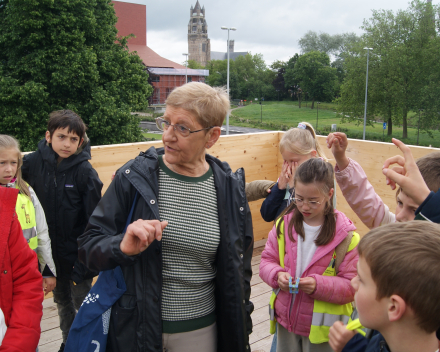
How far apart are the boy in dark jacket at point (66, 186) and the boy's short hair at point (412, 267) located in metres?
2.07

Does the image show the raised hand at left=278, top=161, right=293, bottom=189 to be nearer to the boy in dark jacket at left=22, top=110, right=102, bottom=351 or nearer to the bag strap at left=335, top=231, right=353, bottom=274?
the bag strap at left=335, top=231, right=353, bottom=274

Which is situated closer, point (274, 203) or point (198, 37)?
point (274, 203)

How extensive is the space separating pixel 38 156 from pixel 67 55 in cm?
1651

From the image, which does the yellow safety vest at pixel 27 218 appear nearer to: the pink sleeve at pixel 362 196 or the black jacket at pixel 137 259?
the black jacket at pixel 137 259

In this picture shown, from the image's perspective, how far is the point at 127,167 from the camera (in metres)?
1.58

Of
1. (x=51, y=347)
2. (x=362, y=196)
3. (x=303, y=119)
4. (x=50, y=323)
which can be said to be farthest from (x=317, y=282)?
(x=303, y=119)

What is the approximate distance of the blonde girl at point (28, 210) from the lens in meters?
2.42

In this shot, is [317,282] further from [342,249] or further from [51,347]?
[51,347]

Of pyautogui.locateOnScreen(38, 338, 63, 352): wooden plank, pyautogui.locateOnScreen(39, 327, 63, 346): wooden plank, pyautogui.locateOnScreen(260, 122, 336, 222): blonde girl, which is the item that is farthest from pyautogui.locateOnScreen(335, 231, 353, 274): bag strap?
pyautogui.locateOnScreen(39, 327, 63, 346): wooden plank

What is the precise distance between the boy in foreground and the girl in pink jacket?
82cm

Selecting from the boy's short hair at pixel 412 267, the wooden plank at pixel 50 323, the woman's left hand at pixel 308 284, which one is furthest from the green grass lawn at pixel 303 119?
the boy's short hair at pixel 412 267

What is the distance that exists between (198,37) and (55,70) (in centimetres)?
10838

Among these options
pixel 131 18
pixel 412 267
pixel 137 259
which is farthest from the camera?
pixel 131 18

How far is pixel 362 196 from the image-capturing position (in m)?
2.28
